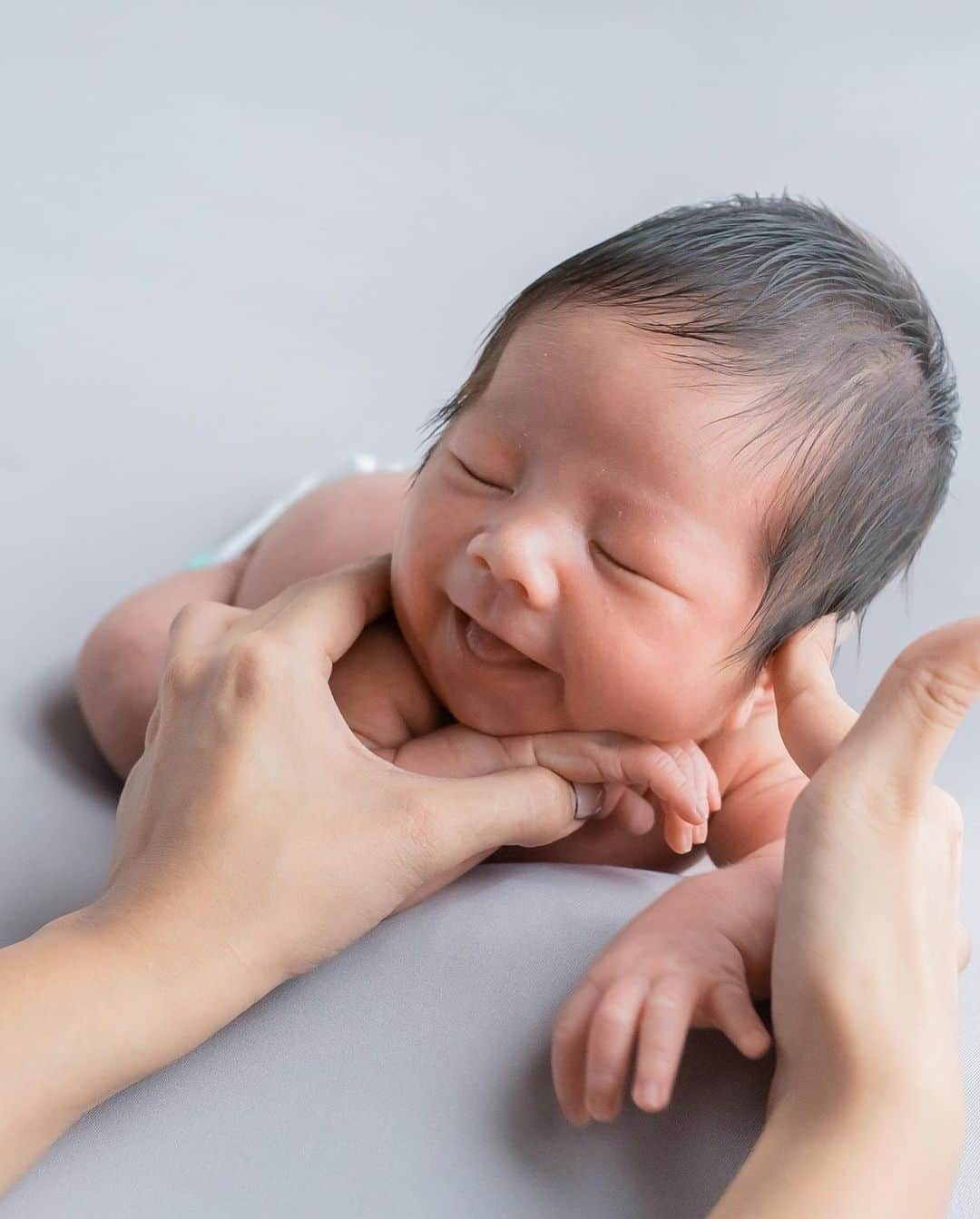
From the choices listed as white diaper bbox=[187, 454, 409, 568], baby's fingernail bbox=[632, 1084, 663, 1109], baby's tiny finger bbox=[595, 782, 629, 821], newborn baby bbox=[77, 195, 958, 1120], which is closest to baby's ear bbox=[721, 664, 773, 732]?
newborn baby bbox=[77, 195, 958, 1120]

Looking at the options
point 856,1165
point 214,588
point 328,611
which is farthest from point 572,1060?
point 214,588

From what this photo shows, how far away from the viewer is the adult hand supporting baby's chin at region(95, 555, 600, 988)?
101cm

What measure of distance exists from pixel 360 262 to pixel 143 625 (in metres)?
1.24

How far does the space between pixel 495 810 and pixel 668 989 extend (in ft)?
0.69

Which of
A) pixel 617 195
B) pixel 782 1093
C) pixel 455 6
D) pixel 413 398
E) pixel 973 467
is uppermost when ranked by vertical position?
pixel 455 6

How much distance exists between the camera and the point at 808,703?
3.68ft

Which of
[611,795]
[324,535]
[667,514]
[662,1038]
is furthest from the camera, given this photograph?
[324,535]

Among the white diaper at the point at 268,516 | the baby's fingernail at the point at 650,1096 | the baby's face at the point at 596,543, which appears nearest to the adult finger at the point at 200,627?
the baby's face at the point at 596,543

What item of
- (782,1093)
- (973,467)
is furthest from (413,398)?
(782,1093)

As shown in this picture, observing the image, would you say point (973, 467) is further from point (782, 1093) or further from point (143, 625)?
point (782, 1093)

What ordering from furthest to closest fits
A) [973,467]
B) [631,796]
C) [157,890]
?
[973,467] < [631,796] < [157,890]

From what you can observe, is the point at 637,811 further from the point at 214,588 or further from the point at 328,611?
the point at 214,588

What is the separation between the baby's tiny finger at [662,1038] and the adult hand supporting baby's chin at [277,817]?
0.64 ft

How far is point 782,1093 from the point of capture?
2.94 feet
